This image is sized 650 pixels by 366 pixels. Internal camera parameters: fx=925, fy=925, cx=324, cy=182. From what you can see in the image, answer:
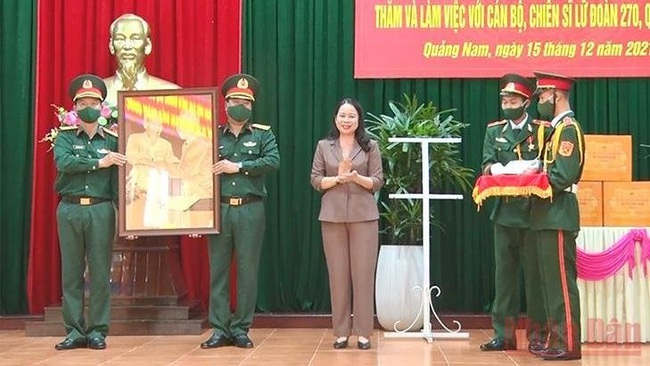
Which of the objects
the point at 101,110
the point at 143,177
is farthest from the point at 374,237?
the point at 101,110

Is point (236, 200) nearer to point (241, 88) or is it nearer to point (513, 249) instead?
point (241, 88)

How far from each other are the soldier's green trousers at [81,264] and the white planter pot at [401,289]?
1948mm

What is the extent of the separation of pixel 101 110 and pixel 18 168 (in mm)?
1447

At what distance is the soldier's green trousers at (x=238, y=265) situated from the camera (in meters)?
5.70

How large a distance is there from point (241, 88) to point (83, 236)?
1332mm

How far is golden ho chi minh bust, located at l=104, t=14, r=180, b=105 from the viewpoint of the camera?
6.72 metres

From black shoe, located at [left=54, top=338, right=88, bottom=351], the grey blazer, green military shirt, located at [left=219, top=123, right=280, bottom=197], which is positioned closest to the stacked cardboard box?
the grey blazer

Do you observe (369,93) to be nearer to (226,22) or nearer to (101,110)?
(226,22)

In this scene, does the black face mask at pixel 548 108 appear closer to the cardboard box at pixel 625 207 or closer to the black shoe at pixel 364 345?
the cardboard box at pixel 625 207

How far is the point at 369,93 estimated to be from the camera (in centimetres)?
714

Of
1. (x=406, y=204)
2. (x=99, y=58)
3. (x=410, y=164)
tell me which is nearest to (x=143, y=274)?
(x=99, y=58)

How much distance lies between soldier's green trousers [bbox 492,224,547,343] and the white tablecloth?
22.1 inches

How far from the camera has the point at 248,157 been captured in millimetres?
5777

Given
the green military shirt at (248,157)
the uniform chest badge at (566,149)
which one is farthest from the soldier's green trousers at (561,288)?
the green military shirt at (248,157)
